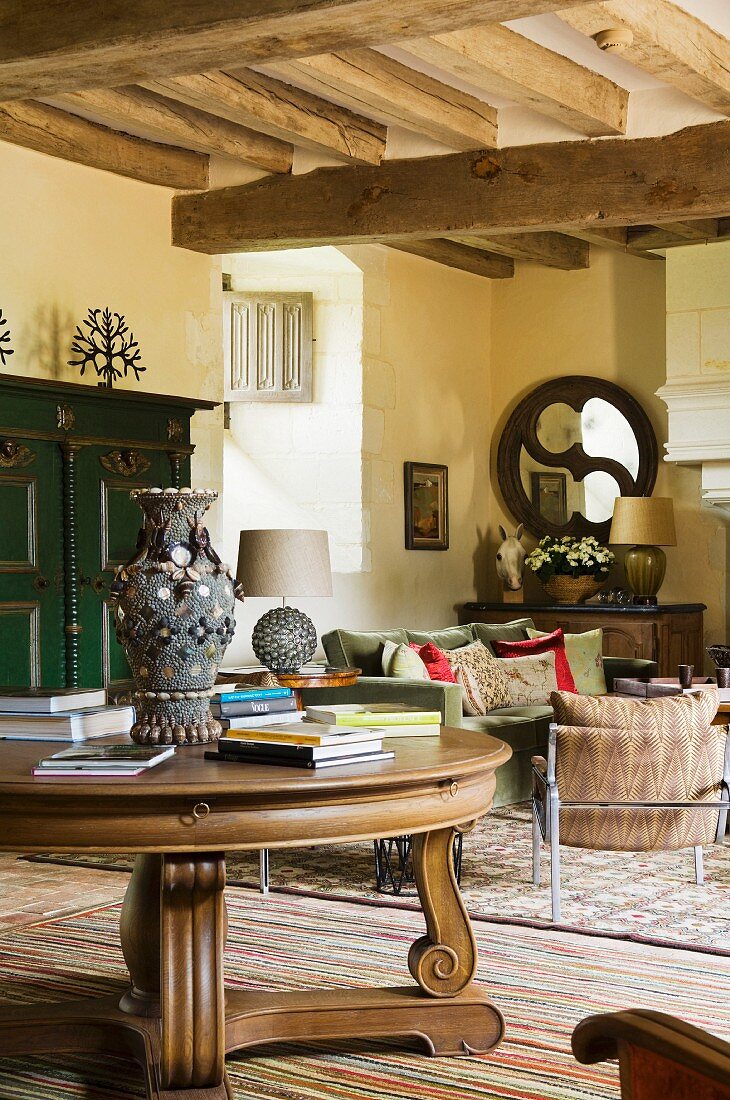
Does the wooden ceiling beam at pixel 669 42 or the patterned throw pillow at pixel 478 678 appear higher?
the wooden ceiling beam at pixel 669 42

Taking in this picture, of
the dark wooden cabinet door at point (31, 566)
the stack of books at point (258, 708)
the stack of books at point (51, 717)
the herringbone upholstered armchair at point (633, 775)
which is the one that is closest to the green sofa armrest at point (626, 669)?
the herringbone upholstered armchair at point (633, 775)

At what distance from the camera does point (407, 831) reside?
102 inches

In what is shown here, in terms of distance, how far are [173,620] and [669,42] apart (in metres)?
3.30

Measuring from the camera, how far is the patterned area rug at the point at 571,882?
4.47 m

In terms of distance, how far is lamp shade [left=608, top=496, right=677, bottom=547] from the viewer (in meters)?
8.45

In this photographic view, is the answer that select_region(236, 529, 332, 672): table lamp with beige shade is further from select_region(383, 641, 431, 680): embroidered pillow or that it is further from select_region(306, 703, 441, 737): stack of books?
select_region(306, 703, 441, 737): stack of books

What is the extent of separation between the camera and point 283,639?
Answer: 5656mm

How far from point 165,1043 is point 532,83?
13.4 feet

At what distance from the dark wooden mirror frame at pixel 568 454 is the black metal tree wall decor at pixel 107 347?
365 centimetres

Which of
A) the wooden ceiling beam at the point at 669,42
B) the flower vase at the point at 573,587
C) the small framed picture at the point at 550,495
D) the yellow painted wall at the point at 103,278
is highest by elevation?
the wooden ceiling beam at the point at 669,42

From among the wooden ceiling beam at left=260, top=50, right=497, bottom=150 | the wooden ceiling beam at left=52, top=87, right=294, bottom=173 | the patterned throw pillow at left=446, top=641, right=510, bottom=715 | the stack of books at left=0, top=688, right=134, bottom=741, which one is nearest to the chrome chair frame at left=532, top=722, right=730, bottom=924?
the stack of books at left=0, top=688, right=134, bottom=741

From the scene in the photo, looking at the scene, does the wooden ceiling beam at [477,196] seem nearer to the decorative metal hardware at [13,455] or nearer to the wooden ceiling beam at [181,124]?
the wooden ceiling beam at [181,124]

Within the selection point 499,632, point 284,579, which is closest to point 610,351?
point 499,632

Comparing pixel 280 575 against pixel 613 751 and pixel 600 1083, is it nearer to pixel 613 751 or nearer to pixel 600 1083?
pixel 613 751
